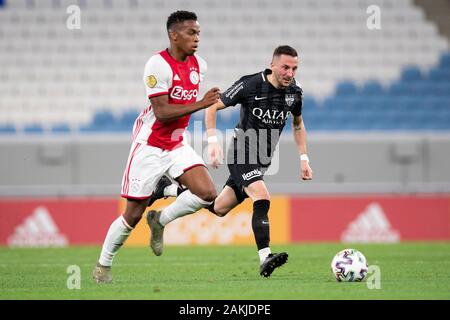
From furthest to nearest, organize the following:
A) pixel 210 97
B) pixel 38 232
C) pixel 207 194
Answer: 1. pixel 38 232
2. pixel 207 194
3. pixel 210 97

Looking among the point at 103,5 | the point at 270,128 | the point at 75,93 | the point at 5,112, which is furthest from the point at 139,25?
the point at 270,128

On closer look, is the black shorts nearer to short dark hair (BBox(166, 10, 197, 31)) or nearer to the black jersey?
the black jersey

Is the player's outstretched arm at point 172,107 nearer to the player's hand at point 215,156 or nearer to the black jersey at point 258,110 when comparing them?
the player's hand at point 215,156

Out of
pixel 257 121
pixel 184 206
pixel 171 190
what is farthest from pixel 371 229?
pixel 184 206

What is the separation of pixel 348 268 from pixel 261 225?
2.99ft

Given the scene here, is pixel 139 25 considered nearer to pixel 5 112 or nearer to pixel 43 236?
pixel 5 112

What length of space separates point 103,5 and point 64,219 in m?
6.70

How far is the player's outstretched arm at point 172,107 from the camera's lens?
762cm

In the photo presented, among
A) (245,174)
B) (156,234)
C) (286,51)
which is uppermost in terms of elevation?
(286,51)

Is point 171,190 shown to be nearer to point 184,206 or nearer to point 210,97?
point 184,206

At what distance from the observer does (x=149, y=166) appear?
7.95 metres

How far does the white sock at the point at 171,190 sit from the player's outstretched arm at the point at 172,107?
1401mm

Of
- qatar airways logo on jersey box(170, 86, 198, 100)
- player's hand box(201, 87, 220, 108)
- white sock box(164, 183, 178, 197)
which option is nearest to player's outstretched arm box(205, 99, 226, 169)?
qatar airways logo on jersey box(170, 86, 198, 100)

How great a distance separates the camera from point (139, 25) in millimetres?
19781
